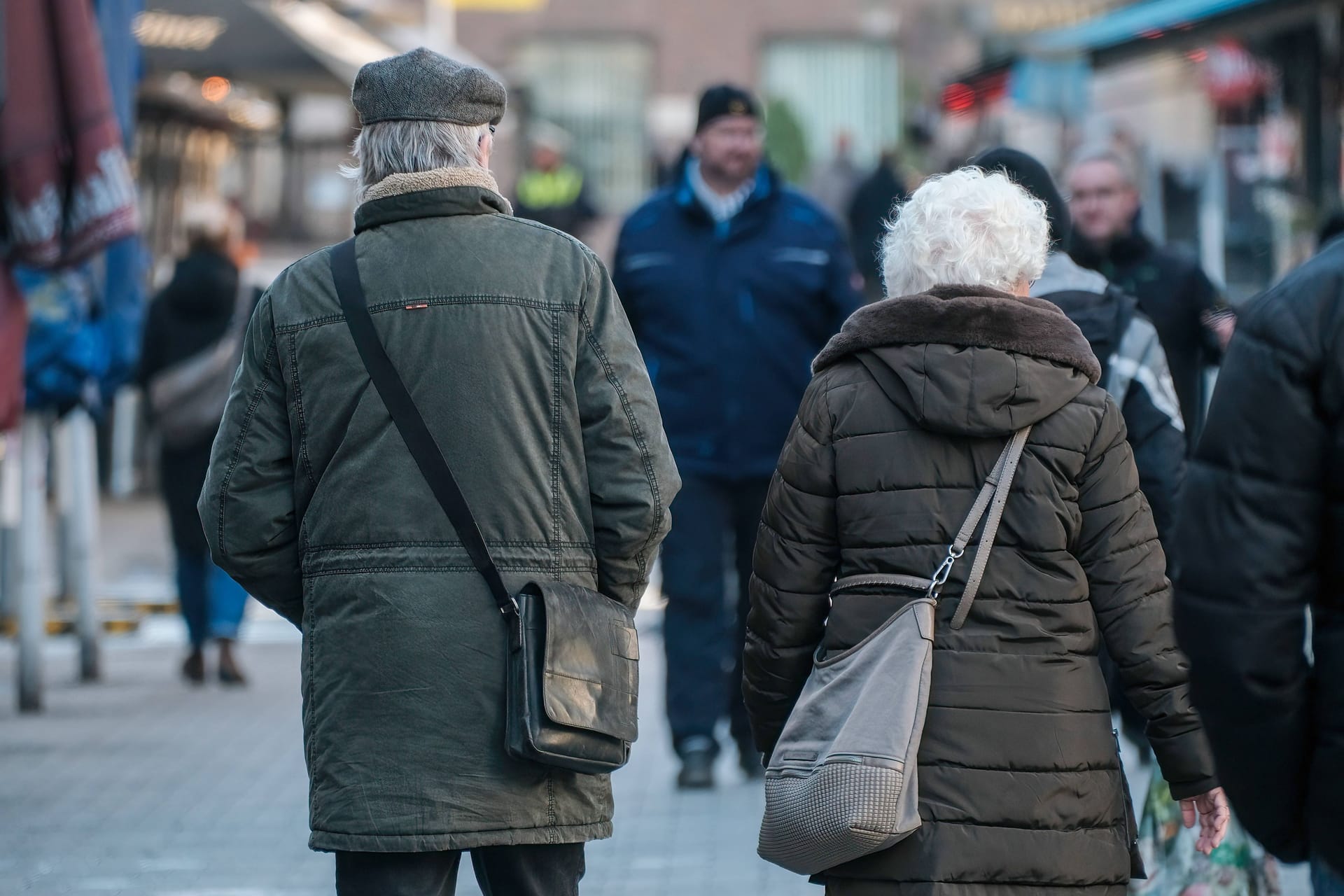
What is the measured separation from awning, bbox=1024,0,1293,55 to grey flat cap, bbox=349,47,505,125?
6761mm

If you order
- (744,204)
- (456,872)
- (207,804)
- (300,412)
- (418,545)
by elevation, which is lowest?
(207,804)

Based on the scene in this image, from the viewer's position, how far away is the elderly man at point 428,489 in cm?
356

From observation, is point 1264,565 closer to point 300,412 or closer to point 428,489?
point 428,489

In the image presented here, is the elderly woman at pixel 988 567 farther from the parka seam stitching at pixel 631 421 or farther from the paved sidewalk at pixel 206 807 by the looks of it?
the paved sidewalk at pixel 206 807

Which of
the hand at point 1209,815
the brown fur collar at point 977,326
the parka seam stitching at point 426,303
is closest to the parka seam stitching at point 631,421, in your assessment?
the parka seam stitching at point 426,303

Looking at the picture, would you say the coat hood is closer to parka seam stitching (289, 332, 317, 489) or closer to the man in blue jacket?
parka seam stitching (289, 332, 317, 489)

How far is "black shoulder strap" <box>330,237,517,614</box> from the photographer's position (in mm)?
3561

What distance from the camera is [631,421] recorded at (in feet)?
12.2

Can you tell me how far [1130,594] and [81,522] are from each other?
631 centimetres

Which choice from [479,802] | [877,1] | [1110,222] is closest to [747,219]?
[1110,222]

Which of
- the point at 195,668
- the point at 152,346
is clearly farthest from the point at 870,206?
the point at 195,668

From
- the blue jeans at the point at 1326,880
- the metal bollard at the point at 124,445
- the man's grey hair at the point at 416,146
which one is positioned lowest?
the metal bollard at the point at 124,445

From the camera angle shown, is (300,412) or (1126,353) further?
(1126,353)

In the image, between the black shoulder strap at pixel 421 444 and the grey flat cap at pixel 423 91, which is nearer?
the black shoulder strap at pixel 421 444
